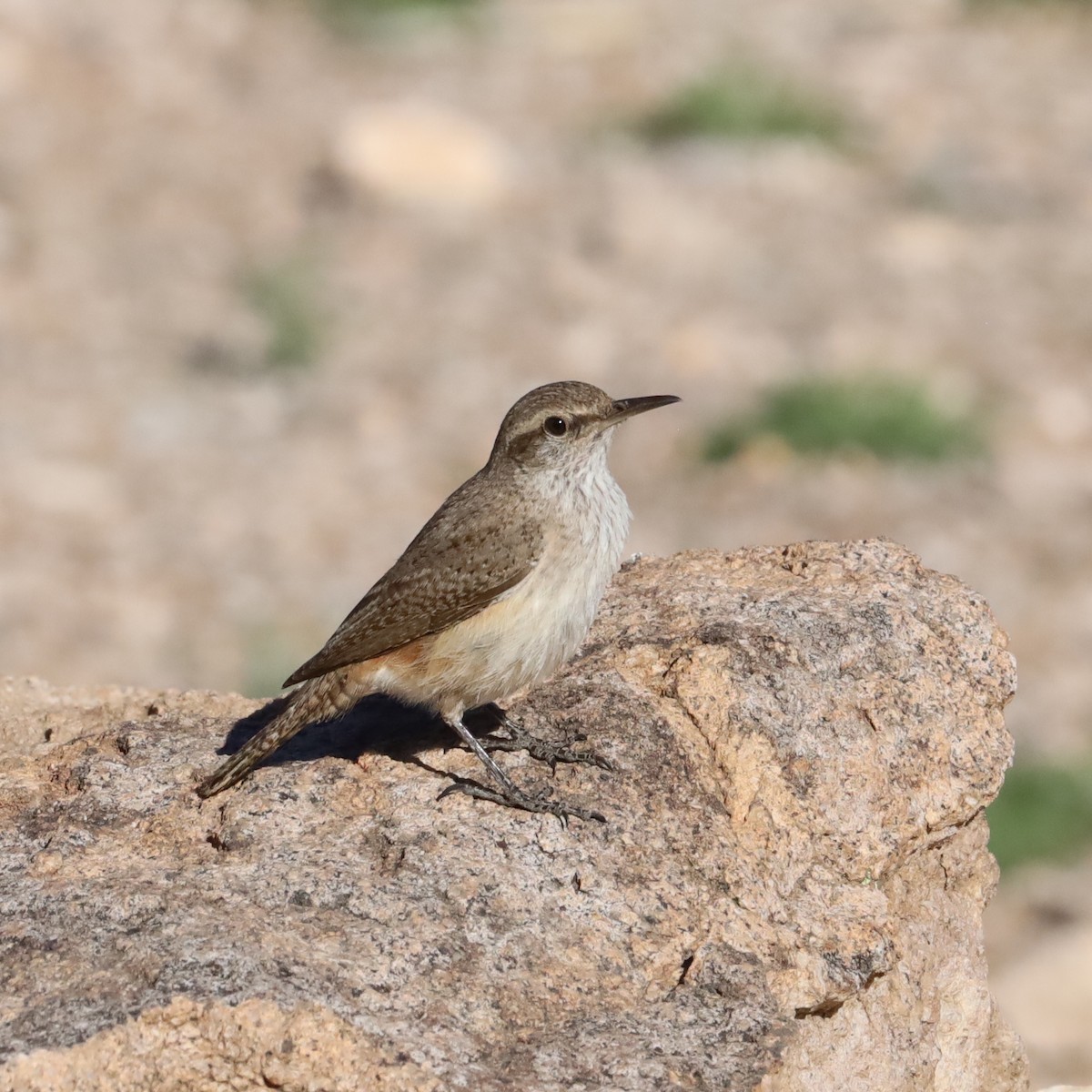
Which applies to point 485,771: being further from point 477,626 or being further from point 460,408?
point 460,408

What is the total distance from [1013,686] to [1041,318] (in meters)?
9.57

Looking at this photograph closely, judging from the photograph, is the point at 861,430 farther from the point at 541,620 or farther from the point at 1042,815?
the point at 541,620

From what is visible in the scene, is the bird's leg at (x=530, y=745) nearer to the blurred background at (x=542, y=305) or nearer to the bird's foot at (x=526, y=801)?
the bird's foot at (x=526, y=801)

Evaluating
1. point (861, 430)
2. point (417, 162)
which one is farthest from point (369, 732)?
point (417, 162)

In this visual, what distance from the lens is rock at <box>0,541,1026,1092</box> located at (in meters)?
4.19

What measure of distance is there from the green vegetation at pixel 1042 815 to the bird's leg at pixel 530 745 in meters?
4.79

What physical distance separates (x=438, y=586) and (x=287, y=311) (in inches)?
354

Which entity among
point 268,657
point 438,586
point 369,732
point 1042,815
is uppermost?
point 268,657

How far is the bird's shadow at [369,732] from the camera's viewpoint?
5613mm

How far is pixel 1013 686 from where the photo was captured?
18.9ft

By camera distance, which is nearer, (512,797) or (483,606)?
(512,797)

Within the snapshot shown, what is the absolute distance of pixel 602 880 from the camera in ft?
16.0

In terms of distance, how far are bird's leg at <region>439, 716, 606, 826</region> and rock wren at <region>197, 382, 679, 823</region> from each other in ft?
0.04

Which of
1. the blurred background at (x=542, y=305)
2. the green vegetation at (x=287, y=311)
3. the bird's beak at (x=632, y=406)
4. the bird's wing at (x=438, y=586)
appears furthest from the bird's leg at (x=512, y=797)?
the green vegetation at (x=287, y=311)
